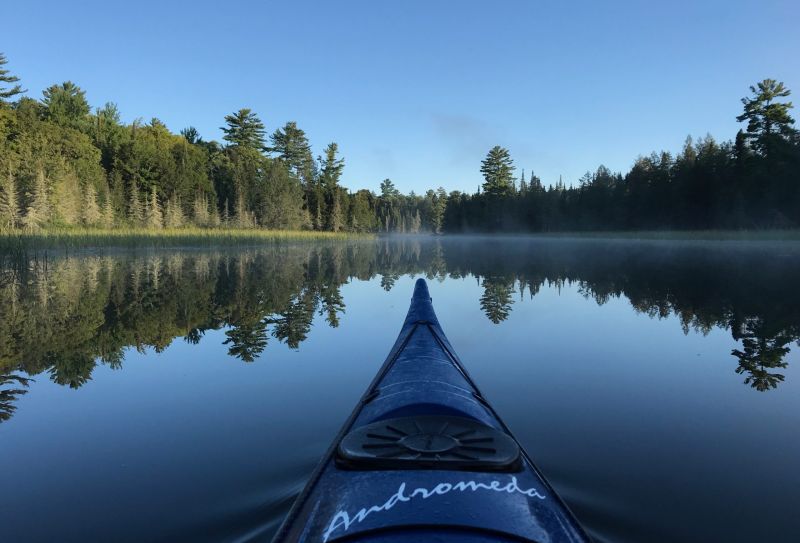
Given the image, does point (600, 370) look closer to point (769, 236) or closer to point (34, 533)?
point (34, 533)

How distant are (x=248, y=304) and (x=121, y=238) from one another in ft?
65.5

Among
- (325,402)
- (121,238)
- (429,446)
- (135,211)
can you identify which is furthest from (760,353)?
(135,211)

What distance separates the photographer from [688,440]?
3553 millimetres

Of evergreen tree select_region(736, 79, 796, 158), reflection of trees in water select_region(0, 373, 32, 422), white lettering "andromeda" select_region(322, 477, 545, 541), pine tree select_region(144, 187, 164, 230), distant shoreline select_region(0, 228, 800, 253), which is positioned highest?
evergreen tree select_region(736, 79, 796, 158)

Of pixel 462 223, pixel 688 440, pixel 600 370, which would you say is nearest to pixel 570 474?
pixel 688 440

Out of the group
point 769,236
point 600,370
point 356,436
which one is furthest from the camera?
point 769,236

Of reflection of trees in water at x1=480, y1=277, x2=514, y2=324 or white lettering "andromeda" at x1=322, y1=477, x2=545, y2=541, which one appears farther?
reflection of trees in water at x1=480, y1=277, x2=514, y2=324

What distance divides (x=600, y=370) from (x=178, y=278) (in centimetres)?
1120

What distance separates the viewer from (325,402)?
440 centimetres

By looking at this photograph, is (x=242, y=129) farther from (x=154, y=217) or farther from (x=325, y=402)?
(x=325, y=402)

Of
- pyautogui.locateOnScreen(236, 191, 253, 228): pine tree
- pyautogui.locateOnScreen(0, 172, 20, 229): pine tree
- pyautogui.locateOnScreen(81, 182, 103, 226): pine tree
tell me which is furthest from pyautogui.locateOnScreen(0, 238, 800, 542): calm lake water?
pyautogui.locateOnScreen(236, 191, 253, 228): pine tree

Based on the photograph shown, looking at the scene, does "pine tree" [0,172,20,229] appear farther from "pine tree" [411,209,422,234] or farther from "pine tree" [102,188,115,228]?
"pine tree" [411,209,422,234]

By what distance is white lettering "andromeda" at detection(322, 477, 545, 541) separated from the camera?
1.48 m

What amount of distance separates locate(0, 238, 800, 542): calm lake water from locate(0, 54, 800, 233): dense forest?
23533 millimetres
